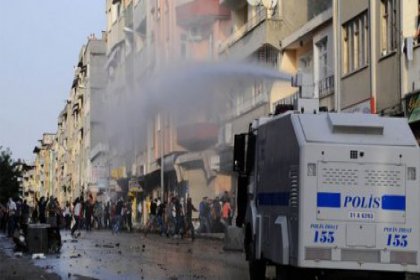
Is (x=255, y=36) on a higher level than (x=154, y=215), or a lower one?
higher

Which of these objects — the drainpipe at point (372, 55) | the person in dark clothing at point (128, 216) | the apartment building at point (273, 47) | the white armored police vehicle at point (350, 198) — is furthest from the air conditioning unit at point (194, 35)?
the white armored police vehicle at point (350, 198)

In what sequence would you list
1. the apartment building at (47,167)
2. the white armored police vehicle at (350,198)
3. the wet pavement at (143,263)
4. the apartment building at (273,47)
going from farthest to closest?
1. the apartment building at (47,167)
2. the apartment building at (273,47)
3. the wet pavement at (143,263)
4. the white armored police vehicle at (350,198)

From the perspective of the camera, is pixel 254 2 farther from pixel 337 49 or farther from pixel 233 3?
pixel 337 49

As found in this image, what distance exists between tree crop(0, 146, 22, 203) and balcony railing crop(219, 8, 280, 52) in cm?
5725

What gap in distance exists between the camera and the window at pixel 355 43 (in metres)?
28.1

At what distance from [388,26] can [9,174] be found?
8258 centimetres

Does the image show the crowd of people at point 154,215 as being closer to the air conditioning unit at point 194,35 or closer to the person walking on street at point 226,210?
the person walking on street at point 226,210

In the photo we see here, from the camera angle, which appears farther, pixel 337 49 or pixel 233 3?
pixel 233 3

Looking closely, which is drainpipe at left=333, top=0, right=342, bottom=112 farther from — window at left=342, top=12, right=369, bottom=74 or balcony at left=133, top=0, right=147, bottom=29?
balcony at left=133, top=0, right=147, bottom=29

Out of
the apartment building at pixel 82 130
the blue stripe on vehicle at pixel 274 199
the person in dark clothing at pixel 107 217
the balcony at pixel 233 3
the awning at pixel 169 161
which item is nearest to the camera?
the blue stripe on vehicle at pixel 274 199

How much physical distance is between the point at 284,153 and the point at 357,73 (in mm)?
15251

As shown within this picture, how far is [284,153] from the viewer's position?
45.3 ft

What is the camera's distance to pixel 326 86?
3195 cm

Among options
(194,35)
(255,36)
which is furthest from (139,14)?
(255,36)
